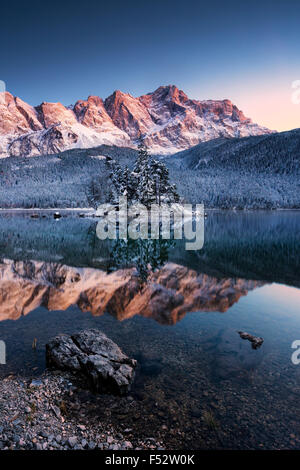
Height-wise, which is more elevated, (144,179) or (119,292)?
(144,179)

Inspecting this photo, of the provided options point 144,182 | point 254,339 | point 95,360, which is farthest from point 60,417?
point 144,182

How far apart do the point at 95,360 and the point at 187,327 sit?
17.0ft

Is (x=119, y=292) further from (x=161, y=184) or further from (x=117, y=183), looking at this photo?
(x=117, y=183)

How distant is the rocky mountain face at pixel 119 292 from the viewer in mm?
14438

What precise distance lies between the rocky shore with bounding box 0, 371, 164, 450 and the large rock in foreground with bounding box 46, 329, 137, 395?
1.03 feet

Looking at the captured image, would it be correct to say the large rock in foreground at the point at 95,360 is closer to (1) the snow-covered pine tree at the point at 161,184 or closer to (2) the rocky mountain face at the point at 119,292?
(2) the rocky mountain face at the point at 119,292

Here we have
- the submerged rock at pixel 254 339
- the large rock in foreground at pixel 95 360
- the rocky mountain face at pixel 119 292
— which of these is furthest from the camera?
the rocky mountain face at pixel 119 292

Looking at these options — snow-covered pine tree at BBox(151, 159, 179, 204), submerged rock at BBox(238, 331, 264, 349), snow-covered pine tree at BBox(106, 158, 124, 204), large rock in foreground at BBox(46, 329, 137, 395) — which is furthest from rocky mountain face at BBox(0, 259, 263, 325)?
snow-covered pine tree at BBox(106, 158, 124, 204)

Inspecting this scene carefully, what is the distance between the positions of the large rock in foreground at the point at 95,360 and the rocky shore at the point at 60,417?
0.31 m

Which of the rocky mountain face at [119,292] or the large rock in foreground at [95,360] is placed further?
the rocky mountain face at [119,292]

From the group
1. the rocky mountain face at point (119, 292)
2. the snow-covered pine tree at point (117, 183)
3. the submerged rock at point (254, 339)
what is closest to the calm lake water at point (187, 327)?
the rocky mountain face at point (119, 292)

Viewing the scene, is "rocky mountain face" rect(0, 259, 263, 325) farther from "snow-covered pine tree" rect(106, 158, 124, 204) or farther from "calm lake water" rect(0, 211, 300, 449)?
"snow-covered pine tree" rect(106, 158, 124, 204)

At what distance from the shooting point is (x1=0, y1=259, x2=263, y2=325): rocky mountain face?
14438 millimetres

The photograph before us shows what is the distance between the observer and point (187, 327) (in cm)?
1242
